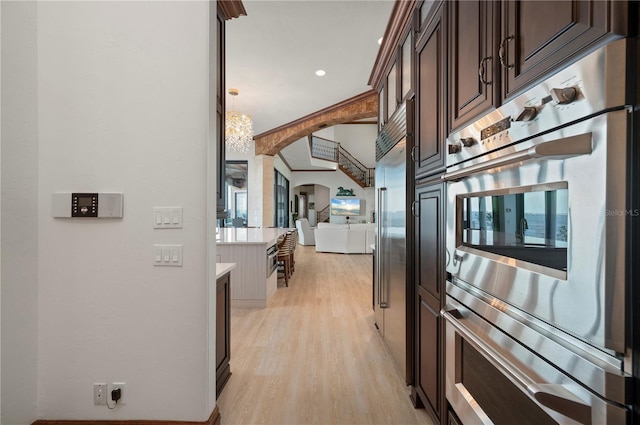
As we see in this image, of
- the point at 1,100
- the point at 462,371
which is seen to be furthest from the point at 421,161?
the point at 1,100

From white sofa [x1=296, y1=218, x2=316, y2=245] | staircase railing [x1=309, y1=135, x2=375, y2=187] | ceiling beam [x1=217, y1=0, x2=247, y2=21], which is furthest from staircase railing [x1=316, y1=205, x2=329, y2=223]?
ceiling beam [x1=217, y1=0, x2=247, y2=21]

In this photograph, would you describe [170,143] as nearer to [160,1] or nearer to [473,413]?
[160,1]

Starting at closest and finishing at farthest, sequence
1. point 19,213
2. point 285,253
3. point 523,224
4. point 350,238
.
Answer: point 523,224, point 19,213, point 285,253, point 350,238

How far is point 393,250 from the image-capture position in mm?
2568

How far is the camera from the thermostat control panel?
1737 mm

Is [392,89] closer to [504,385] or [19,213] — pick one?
[504,385]

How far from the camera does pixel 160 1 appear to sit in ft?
5.68

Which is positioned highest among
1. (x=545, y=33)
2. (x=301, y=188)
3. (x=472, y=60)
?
(x=301, y=188)

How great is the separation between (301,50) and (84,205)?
3.25 meters

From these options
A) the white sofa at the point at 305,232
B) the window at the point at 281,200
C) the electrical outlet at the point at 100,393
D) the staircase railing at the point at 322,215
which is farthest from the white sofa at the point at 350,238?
the electrical outlet at the point at 100,393

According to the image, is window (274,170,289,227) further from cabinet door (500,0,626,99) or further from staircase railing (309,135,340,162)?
cabinet door (500,0,626,99)

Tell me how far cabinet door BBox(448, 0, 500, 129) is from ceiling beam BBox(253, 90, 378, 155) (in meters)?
4.21

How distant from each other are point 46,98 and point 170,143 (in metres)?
0.73

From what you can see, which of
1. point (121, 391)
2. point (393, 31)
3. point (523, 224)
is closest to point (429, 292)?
point (523, 224)
